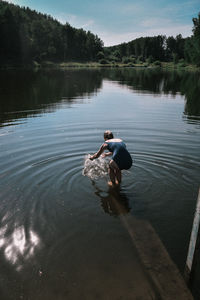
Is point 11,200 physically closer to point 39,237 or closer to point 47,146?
point 39,237

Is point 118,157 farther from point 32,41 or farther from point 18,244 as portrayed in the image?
point 32,41

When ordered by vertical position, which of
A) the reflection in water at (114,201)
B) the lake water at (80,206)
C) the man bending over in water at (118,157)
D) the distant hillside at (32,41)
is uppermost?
the distant hillside at (32,41)

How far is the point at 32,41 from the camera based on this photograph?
12612cm

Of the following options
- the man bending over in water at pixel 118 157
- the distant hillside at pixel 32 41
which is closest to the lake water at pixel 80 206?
the man bending over in water at pixel 118 157

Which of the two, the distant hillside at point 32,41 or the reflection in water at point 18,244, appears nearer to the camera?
the reflection in water at point 18,244

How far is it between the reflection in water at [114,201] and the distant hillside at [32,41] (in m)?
106

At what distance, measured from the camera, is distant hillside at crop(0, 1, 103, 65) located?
4336 inches

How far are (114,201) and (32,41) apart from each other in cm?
13607

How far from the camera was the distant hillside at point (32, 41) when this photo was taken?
110 meters

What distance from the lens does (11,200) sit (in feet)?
28.1

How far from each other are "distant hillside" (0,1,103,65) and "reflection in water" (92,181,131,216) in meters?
106

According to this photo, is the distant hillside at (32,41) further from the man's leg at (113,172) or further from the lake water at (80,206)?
the man's leg at (113,172)

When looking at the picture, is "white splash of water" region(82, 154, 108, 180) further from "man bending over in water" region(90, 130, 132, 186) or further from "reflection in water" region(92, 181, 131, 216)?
"man bending over in water" region(90, 130, 132, 186)

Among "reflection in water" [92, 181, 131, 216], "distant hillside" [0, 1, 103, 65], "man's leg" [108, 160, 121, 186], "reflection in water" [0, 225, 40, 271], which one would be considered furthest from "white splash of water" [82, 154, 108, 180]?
"distant hillside" [0, 1, 103, 65]
